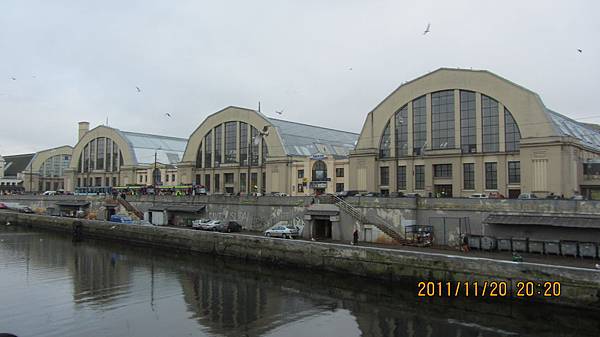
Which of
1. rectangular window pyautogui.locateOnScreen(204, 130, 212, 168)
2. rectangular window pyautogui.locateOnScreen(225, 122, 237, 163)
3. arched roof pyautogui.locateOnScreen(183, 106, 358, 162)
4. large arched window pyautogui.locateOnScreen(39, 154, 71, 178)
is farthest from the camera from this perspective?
Result: large arched window pyautogui.locateOnScreen(39, 154, 71, 178)

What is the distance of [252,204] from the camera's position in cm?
4816

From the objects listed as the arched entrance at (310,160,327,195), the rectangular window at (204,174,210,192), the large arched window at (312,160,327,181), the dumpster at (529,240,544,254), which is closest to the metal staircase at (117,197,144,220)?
the rectangular window at (204,174,210,192)

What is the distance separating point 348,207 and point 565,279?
20.8m

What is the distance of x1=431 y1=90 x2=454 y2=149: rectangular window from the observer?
45719mm

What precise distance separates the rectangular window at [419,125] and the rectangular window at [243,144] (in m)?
23.9

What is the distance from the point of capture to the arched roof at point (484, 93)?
133ft

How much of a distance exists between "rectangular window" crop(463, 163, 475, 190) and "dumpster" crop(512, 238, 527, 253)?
13570mm

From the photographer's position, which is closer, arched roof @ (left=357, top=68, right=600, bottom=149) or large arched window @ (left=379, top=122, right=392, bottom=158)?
arched roof @ (left=357, top=68, right=600, bottom=149)

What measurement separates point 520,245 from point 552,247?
1.94 m

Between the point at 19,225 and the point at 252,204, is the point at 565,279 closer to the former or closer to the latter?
the point at 252,204

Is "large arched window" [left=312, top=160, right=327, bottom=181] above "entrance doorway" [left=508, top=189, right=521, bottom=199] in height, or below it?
above

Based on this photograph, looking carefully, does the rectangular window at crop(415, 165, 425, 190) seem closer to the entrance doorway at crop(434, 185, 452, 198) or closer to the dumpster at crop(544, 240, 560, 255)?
the entrance doorway at crop(434, 185, 452, 198)

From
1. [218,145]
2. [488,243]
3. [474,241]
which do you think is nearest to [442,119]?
[474,241]

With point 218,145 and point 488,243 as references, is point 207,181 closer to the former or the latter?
point 218,145
